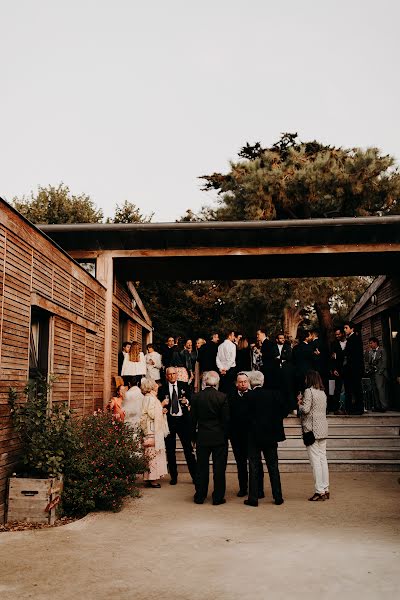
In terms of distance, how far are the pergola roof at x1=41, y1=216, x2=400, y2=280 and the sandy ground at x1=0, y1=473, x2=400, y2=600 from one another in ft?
19.3

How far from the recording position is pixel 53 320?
8.95 metres

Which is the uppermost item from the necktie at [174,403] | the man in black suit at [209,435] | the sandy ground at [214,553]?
the necktie at [174,403]

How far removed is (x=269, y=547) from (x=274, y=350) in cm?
624

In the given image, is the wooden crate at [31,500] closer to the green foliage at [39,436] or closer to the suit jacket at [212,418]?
the green foliage at [39,436]

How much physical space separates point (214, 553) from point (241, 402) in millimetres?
3355

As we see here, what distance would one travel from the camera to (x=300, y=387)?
39.3 feet

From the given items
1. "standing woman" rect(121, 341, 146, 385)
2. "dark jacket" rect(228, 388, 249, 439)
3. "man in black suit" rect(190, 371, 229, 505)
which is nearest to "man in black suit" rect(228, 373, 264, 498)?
"dark jacket" rect(228, 388, 249, 439)

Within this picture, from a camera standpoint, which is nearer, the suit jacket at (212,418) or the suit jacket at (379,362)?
the suit jacket at (212,418)

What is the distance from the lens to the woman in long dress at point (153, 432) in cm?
955

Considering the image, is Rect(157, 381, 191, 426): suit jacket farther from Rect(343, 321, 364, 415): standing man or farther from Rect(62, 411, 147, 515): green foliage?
Rect(343, 321, 364, 415): standing man

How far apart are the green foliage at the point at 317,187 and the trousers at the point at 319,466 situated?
47.1 feet

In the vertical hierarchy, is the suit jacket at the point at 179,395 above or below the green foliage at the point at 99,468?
above

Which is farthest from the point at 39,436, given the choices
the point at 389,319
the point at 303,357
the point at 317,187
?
the point at 317,187

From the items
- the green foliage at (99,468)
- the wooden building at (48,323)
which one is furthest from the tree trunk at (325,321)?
the green foliage at (99,468)
